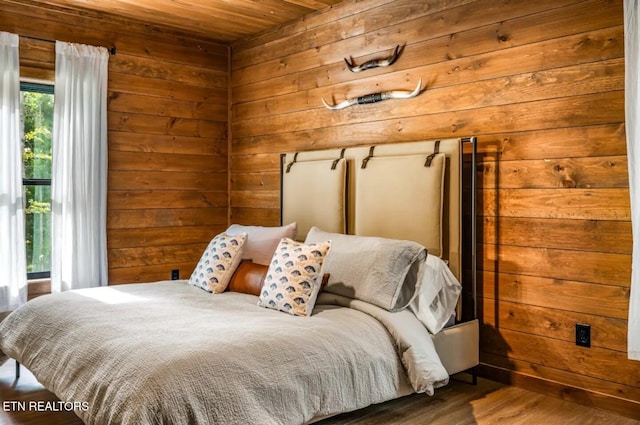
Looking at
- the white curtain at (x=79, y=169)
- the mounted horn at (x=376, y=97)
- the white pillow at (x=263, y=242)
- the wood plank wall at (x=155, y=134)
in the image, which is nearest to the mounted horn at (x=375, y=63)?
the mounted horn at (x=376, y=97)

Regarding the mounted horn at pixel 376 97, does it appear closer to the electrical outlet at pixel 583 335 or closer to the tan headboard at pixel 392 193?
the tan headboard at pixel 392 193

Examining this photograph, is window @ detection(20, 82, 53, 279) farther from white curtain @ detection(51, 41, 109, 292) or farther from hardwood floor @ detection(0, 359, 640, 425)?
hardwood floor @ detection(0, 359, 640, 425)

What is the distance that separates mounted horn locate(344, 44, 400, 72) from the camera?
3.81m

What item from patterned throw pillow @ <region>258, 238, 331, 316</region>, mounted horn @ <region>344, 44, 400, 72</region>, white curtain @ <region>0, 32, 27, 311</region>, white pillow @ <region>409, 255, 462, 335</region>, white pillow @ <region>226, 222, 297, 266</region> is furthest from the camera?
white curtain @ <region>0, 32, 27, 311</region>

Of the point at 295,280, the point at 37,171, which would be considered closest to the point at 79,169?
the point at 37,171

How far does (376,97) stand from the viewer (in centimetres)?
393

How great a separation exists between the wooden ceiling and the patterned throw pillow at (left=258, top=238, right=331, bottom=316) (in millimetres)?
2010

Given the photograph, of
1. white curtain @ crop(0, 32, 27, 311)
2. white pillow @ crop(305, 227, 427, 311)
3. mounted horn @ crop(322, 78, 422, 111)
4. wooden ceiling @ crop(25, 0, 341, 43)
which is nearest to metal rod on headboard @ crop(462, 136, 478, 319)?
white pillow @ crop(305, 227, 427, 311)

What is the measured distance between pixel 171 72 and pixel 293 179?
1.49 meters

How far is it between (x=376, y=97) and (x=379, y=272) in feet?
4.67

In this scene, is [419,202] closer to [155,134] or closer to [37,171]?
[155,134]

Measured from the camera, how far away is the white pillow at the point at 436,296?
3.06m

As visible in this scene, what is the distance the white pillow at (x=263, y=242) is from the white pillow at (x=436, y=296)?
1.01 metres

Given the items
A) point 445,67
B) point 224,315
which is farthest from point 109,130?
point 445,67
